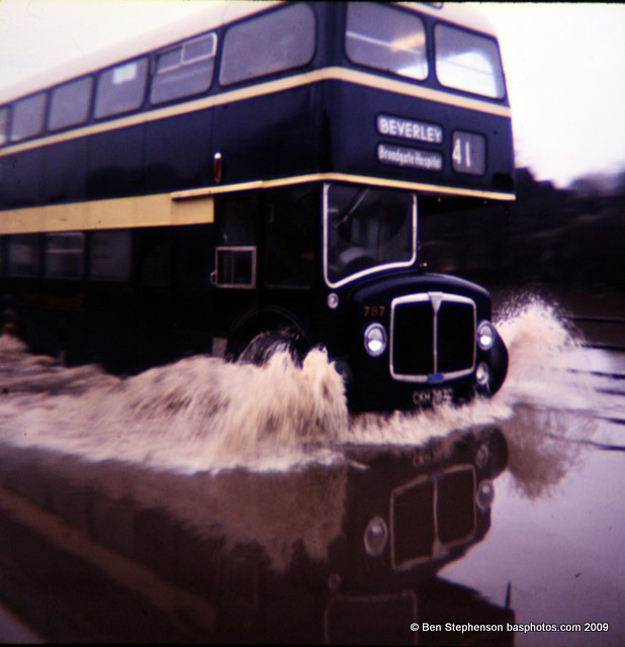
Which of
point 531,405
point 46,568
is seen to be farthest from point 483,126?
point 46,568

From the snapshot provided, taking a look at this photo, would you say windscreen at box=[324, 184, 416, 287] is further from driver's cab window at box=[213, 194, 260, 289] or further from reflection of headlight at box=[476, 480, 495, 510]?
reflection of headlight at box=[476, 480, 495, 510]

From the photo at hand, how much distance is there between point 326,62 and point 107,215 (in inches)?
148

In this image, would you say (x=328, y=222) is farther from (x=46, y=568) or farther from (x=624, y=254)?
(x=624, y=254)

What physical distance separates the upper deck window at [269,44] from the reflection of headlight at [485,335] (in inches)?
121

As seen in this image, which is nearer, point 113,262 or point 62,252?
point 113,262

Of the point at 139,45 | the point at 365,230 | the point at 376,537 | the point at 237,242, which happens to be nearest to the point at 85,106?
the point at 139,45

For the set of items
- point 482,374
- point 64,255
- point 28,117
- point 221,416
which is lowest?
point 221,416

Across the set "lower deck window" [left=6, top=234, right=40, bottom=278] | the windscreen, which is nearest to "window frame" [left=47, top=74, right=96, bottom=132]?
"lower deck window" [left=6, top=234, right=40, bottom=278]

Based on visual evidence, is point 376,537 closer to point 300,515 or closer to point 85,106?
point 300,515

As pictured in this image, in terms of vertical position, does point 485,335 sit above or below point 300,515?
above

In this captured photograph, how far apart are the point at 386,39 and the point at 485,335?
9.77ft

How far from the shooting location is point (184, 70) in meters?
7.31

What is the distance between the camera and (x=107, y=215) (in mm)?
8477

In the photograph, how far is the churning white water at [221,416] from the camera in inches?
230
